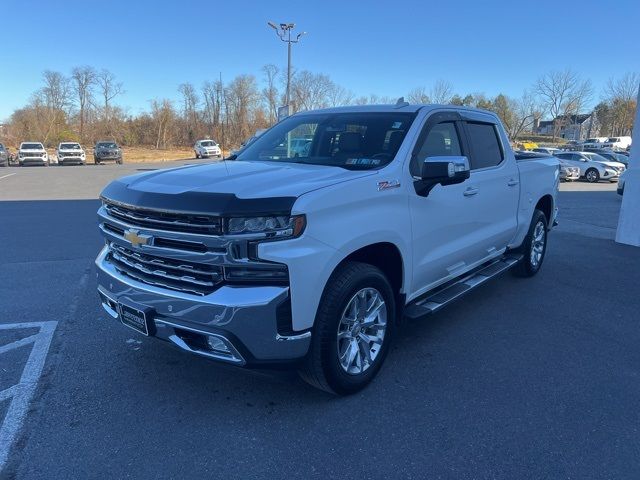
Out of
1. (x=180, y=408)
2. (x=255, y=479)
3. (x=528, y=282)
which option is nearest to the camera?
(x=255, y=479)

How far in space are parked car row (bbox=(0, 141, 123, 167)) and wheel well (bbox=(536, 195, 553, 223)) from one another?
119 ft

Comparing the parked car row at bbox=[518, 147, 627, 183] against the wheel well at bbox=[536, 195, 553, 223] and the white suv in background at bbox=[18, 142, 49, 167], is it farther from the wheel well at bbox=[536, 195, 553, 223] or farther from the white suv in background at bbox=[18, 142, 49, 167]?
the white suv in background at bbox=[18, 142, 49, 167]

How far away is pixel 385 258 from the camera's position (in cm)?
356

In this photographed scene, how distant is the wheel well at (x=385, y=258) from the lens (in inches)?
129

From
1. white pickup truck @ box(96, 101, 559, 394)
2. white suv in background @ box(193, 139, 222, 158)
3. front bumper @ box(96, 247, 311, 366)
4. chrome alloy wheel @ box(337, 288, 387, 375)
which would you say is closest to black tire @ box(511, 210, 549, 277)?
white pickup truck @ box(96, 101, 559, 394)

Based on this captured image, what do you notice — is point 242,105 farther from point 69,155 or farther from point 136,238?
point 136,238

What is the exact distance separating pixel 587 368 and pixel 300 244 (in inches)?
104

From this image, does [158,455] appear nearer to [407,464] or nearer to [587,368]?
[407,464]

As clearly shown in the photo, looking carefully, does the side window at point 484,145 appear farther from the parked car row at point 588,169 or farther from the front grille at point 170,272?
the parked car row at point 588,169

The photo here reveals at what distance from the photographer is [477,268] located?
4941 mm

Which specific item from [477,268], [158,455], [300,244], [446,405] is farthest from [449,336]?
[158,455]

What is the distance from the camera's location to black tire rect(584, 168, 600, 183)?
2670 centimetres

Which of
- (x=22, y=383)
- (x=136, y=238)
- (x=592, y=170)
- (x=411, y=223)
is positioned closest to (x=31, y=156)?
(x=592, y=170)

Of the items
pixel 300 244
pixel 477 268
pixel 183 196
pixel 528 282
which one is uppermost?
pixel 183 196
